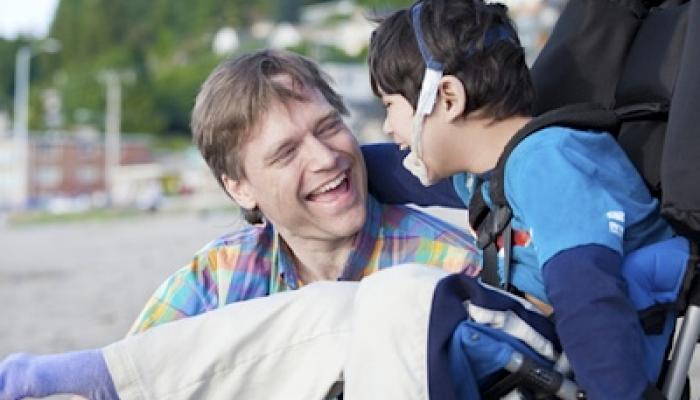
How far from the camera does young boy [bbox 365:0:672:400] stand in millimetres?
1917

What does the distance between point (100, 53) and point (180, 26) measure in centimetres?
1638

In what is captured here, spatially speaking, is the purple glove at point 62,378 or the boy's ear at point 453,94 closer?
the purple glove at point 62,378

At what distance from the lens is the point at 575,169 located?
6.91 feet

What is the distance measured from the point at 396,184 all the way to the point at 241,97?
501mm

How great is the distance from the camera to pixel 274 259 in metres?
2.92

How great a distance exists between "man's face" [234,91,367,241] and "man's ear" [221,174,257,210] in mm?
69

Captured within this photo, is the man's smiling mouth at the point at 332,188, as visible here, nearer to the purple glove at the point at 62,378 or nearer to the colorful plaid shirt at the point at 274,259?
the colorful plaid shirt at the point at 274,259

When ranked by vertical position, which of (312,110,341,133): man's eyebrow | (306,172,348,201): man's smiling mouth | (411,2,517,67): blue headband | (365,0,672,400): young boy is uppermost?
(411,2,517,67): blue headband

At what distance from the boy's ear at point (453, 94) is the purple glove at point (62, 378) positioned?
0.89m

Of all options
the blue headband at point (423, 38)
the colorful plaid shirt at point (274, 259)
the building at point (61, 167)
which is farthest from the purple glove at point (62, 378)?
the building at point (61, 167)

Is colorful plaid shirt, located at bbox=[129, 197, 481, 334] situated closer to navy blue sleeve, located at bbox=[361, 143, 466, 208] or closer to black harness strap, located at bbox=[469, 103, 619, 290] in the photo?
navy blue sleeve, located at bbox=[361, 143, 466, 208]

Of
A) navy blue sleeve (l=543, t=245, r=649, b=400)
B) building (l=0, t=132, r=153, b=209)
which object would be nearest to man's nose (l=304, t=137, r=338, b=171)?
navy blue sleeve (l=543, t=245, r=649, b=400)

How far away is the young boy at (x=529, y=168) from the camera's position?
1.92 m

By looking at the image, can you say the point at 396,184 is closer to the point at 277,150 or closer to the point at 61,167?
the point at 277,150
